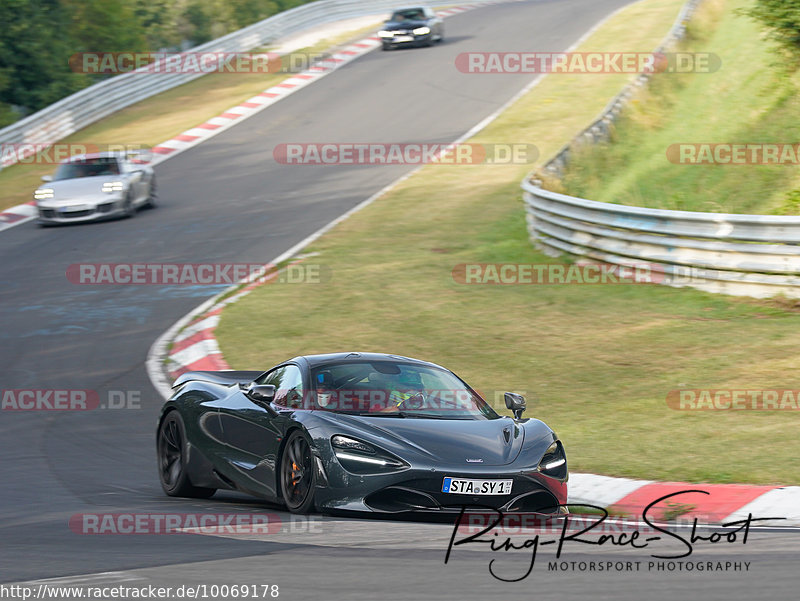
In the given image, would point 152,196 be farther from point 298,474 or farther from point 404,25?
point 404,25

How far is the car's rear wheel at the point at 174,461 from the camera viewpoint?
8953 millimetres

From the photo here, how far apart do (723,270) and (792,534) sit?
9062 mm

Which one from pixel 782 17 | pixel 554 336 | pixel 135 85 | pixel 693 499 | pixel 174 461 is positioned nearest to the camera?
pixel 693 499

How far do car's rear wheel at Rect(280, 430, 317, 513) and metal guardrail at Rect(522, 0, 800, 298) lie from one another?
28.4 feet

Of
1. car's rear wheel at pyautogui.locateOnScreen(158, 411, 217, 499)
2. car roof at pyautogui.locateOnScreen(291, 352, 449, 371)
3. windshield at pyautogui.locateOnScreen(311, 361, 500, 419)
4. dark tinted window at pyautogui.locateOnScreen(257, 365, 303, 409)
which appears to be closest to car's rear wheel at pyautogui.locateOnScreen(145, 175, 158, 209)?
car's rear wheel at pyautogui.locateOnScreen(158, 411, 217, 499)

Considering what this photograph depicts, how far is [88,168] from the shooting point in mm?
24203

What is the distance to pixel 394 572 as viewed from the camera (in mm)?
5820

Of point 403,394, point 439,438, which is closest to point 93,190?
point 403,394

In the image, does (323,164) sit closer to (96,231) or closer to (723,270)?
(96,231)

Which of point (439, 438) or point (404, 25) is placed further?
point (404, 25)

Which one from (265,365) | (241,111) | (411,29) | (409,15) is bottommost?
(265,365)

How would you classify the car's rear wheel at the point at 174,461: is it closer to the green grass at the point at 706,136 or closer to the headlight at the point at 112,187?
the green grass at the point at 706,136

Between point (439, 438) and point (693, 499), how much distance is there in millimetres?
1828

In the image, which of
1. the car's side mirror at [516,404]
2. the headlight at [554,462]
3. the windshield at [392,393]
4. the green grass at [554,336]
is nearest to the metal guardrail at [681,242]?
the green grass at [554,336]
